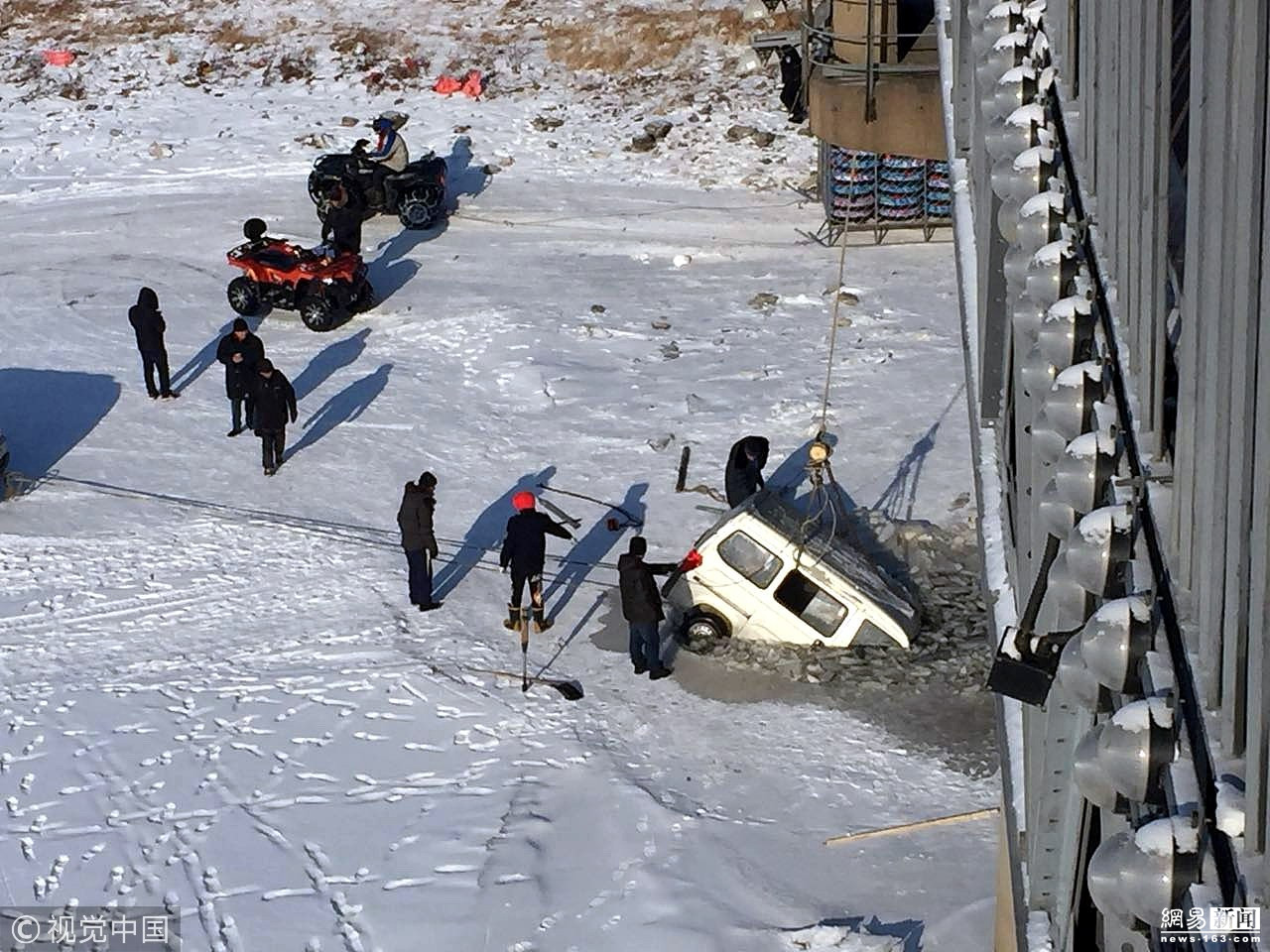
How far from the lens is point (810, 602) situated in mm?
12852

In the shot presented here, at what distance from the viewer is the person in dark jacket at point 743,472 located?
46.6ft

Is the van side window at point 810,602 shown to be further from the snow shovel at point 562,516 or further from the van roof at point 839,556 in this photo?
the snow shovel at point 562,516

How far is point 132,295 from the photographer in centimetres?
1989

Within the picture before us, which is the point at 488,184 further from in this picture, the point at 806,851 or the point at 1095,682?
the point at 1095,682

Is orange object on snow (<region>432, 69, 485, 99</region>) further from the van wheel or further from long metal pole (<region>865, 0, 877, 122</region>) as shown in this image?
the van wheel

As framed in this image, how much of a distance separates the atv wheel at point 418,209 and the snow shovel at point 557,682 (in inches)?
360

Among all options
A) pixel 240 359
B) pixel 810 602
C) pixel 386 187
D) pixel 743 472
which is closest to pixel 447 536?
pixel 743 472

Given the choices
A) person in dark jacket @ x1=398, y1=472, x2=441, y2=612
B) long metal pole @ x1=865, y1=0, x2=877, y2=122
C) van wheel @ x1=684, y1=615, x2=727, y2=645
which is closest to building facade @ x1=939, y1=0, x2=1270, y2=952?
van wheel @ x1=684, y1=615, x2=727, y2=645

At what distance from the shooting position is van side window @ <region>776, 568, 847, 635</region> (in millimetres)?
12789

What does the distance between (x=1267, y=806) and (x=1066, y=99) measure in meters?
4.59

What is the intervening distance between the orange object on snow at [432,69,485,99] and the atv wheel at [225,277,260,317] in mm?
6991

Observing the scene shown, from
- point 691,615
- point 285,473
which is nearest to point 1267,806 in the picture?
point 691,615

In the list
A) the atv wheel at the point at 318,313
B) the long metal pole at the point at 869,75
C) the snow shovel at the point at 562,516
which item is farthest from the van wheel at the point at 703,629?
the atv wheel at the point at 318,313

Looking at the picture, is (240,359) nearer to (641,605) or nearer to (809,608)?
(641,605)
